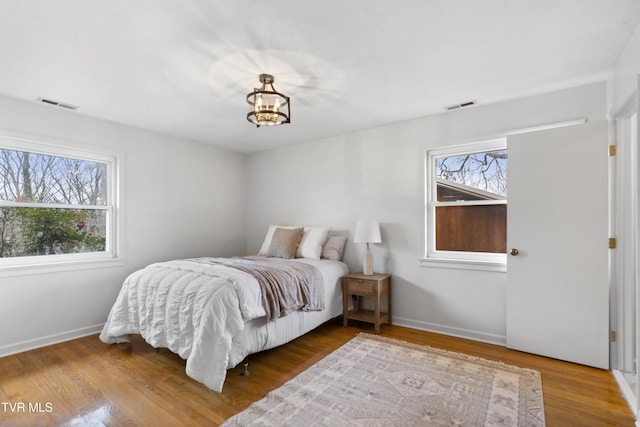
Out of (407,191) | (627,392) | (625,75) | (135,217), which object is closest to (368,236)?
(407,191)

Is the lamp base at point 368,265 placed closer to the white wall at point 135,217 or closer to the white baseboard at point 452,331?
the white baseboard at point 452,331

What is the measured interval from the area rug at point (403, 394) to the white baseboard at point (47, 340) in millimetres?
2545

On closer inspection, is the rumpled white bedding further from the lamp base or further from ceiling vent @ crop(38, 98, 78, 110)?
ceiling vent @ crop(38, 98, 78, 110)

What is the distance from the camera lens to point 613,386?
2273mm

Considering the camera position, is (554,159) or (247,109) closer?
(554,159)

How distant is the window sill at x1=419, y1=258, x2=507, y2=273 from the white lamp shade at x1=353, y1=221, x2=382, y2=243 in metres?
0.57

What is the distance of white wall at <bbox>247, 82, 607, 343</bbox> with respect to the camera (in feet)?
10.0

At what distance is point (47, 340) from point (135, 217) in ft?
4.93

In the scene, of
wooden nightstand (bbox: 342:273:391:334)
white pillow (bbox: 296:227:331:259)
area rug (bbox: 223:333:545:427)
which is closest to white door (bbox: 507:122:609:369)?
area rug (bbox: 223:333:545:427)

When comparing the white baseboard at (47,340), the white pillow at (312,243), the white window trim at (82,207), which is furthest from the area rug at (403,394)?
the white window trim at (82,207)

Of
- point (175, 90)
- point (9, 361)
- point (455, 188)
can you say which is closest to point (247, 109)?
point (175, 90)

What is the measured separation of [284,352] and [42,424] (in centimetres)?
170

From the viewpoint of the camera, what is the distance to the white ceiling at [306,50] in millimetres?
1758

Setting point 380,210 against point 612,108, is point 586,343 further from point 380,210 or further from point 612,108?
point 380,210
